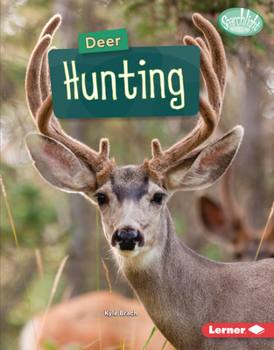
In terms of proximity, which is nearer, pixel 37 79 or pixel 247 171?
pixel 37 79

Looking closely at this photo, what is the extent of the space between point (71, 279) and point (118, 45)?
4521 millimetres

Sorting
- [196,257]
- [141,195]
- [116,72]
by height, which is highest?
[116,72]

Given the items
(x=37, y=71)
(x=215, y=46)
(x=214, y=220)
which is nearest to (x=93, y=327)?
(x=214, y=220)

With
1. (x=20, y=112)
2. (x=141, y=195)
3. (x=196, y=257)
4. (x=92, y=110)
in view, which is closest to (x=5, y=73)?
(x=20, y=112)

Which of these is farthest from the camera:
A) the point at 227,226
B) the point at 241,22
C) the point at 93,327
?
the point at 227,226

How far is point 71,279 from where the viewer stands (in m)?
6.29

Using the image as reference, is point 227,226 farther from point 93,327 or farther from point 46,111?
point 46,111

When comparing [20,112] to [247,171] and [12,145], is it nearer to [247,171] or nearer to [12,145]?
[12,145]

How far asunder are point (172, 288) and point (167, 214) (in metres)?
0.47

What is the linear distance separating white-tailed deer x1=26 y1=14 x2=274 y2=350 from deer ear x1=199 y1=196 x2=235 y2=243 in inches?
70.9

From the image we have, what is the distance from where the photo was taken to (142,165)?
254 centimetres

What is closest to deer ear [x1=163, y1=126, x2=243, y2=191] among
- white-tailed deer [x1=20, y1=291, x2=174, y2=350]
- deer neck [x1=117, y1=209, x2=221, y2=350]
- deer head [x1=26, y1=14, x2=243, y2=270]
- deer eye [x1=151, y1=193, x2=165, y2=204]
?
deer head [x1=26, y1=14, x2=243, y2=270]

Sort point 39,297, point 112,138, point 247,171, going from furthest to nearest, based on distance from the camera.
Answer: point 112,138 → point 39,297 → point 247,171

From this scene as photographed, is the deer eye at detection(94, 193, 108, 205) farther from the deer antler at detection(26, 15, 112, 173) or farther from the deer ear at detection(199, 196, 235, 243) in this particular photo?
the deer ear at detection(199, 196, 235, 243)
